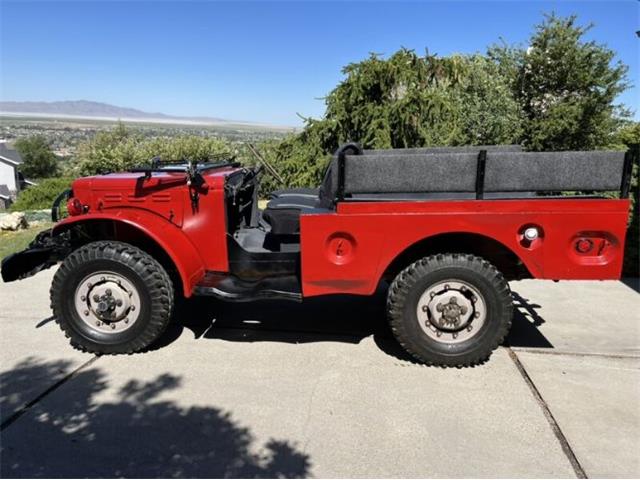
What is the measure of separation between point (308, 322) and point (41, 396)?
2228mm

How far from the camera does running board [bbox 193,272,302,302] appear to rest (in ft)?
13.1

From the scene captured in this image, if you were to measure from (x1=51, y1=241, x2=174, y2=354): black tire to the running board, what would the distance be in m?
0.31

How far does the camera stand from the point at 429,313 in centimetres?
384

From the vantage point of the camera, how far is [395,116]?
418 inches

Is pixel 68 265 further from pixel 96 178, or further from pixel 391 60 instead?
pixel 391 60

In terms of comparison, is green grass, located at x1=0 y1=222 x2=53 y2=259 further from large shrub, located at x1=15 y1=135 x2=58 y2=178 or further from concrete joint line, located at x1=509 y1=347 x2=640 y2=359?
large shrub, located at x1=15 y1=135 x2=58 y2=178

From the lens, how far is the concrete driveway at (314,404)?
9.04ft

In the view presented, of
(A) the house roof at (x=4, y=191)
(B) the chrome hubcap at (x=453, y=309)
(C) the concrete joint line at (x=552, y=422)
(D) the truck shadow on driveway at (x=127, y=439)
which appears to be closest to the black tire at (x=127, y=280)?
(D) the truck shadow on driveway at (x=127, y=439)

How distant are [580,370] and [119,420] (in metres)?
3.21

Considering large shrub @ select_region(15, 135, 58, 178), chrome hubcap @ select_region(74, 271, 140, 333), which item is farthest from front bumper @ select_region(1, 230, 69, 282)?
large shrub @ select_region(15, 135, 58, 178)

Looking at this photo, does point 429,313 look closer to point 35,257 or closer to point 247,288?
point 247,288

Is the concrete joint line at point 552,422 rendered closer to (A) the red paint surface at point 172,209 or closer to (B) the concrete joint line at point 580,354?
(B) the concrete joint line at point 580,354

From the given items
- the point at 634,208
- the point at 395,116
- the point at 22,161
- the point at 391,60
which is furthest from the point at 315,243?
the point at 22,161

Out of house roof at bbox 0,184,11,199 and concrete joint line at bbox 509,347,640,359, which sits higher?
concrete joint line at bbox 509,347,640,359
